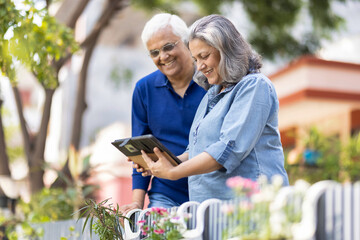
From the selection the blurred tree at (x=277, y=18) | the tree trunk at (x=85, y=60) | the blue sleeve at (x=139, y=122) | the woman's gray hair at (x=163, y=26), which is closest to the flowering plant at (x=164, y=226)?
the blue sleeve at (x=139, y=122)

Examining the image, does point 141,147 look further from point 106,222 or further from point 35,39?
point 35,39

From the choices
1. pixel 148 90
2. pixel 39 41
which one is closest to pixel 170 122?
pixel 148 90

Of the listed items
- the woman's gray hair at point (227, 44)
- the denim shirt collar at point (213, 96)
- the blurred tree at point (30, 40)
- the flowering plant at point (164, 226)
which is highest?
the blurred tree at point (30, 40)

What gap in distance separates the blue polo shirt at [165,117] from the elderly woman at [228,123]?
23.5 inches

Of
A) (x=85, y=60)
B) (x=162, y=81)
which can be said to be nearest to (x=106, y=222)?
(x=162, y=81)

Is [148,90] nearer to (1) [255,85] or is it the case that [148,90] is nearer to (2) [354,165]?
(1) [255,85]

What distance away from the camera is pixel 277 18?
11094mm

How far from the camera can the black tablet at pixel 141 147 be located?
2.67m

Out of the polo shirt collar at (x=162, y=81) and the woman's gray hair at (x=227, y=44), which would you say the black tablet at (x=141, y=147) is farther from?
the polo shirt collar at (x=162, y=81)

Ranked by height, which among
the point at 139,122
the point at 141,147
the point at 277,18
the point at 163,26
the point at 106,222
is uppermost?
the point at 277,18

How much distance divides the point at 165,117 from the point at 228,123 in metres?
1.02

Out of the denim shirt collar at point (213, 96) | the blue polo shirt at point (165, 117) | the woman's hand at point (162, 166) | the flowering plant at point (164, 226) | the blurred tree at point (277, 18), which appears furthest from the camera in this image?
the blurred tree at point (277, 18)

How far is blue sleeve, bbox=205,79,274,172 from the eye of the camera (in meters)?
2.47

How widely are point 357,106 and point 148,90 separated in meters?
8.27
